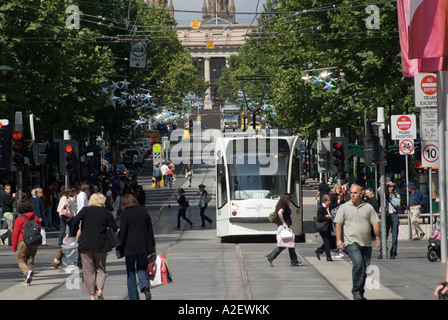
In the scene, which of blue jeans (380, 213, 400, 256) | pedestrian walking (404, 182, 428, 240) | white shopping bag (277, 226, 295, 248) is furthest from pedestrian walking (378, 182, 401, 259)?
pedestrian walking (404, 182, 428, 240)

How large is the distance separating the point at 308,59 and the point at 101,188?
14267 mm

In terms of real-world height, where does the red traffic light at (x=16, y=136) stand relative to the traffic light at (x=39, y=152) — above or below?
above

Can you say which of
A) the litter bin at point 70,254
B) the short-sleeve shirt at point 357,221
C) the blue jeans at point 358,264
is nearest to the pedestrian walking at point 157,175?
the litter bin at point 70,254

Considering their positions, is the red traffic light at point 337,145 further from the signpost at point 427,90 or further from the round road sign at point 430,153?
the signpost at point 427,90

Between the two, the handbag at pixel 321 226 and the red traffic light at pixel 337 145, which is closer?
the handbag at pixel 321 226

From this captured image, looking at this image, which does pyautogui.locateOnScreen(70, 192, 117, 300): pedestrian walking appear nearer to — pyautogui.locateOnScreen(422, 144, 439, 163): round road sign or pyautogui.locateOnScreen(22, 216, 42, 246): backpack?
pyautogui.locateOnScreen(22, 216, 42, 246): backpack

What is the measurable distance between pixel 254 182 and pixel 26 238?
40.8 ft

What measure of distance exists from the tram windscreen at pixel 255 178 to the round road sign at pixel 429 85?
32.6 ft

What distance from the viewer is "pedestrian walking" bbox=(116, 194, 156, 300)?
13.7 metres

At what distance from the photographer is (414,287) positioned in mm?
16312

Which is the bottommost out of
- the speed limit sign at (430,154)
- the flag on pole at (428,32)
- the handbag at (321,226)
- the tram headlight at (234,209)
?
the tram headlight at (234,209)

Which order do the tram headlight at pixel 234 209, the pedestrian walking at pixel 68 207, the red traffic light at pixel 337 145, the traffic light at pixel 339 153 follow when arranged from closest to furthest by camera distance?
the pedestrian walking at pixel 68 207
the traffic light at pixel 339 153
the red traffic light at pixel 337 145
the tram headlight at pixel 234 209

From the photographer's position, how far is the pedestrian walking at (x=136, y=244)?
13.7m
